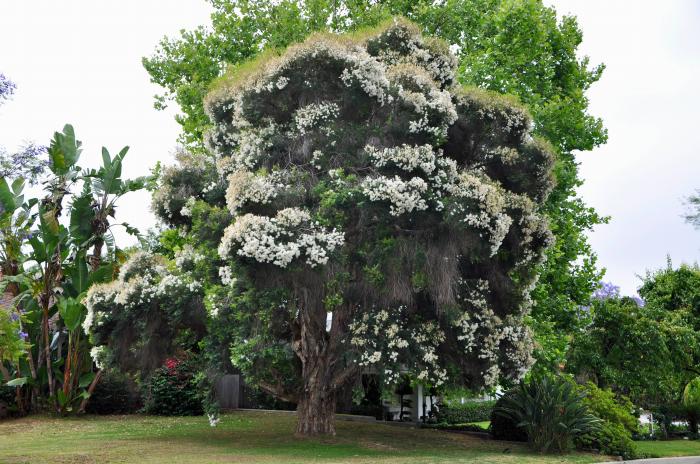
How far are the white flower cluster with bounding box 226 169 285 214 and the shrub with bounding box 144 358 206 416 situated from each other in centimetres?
1249

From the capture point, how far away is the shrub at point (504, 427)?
18500mm

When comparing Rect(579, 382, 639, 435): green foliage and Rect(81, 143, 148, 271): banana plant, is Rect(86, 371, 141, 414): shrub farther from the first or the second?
Rect(579, 382, 639, 435): green foliage

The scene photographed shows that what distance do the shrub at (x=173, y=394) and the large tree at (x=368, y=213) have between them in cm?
954

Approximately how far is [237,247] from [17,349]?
160 inches

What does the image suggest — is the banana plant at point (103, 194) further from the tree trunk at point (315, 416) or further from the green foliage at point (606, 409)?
the green foliage at point (606, 409)

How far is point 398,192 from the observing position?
13453 mm

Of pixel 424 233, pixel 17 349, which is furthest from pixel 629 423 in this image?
pixel 17 349

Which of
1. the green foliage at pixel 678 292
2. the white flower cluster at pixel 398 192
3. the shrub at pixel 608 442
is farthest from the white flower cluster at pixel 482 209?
the green foliage at pixel 678 292

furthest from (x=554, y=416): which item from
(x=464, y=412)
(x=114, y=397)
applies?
(x=114, y=397)

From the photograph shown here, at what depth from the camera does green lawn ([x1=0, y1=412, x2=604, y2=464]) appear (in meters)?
13.0

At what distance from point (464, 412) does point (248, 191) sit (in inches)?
621

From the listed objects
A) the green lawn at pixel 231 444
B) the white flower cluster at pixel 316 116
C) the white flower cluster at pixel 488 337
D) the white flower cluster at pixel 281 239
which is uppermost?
the white flower cluster at pixel 316 116

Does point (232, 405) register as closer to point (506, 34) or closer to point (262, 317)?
point (262, 317)

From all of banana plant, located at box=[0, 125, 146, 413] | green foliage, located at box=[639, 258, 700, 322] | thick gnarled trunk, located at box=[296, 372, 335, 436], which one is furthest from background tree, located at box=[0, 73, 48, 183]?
green foliage, located at box=[639, 258, 700, 322]
